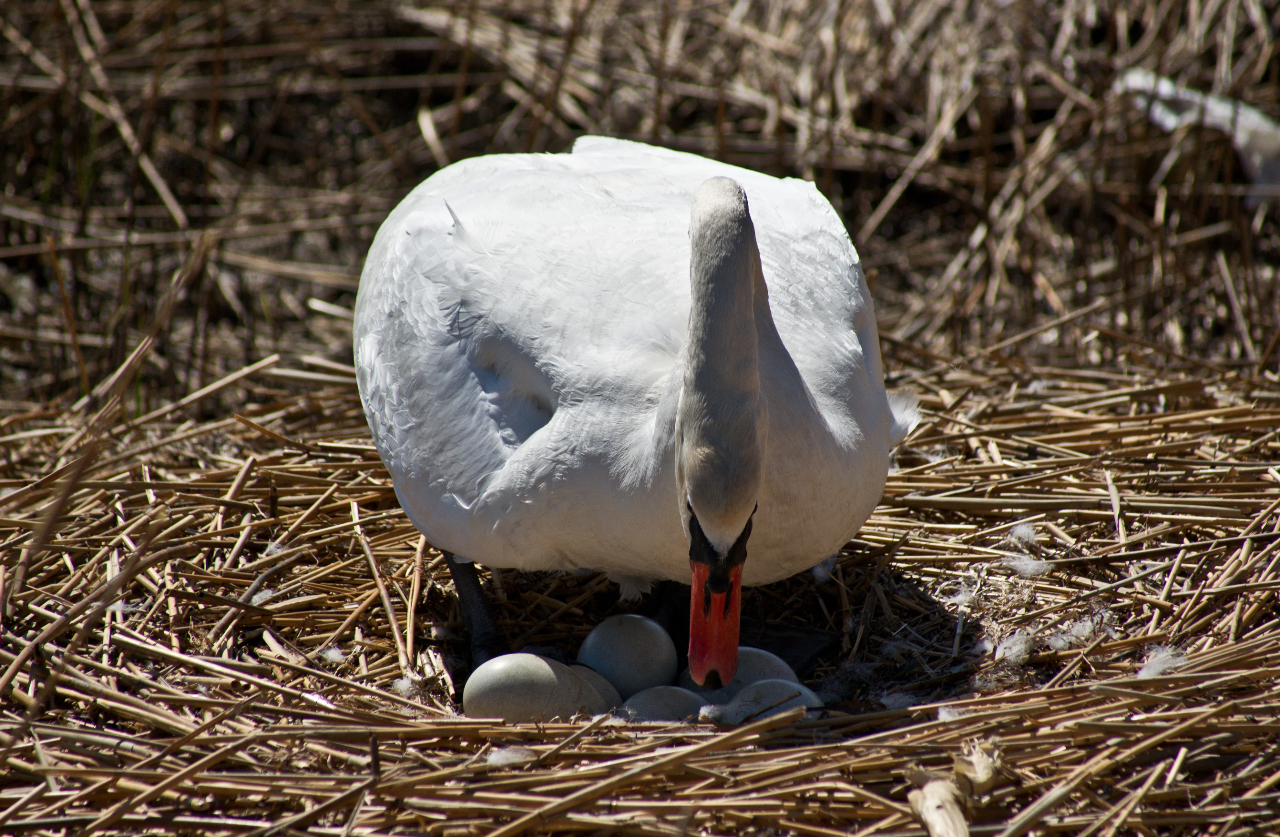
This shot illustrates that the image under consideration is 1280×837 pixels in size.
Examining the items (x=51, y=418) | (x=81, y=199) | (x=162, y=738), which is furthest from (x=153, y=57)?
(x=162, y=738)

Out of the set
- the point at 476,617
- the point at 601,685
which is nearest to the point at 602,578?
the point at 476,617

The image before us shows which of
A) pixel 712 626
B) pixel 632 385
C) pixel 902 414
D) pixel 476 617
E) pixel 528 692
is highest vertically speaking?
pixel 632 385

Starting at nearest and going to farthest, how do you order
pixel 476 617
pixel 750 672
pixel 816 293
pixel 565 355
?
pixel 565 355 < pixel 750 672 < pixel 816 293 < pixel 476 617

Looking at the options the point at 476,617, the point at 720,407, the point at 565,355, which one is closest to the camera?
the point at 720,407

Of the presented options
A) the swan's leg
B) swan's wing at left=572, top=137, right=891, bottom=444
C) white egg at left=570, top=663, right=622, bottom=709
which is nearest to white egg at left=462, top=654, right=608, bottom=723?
white egg at left=570, top=663, right=622, bottom=709

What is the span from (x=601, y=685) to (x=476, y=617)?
0.61 metres

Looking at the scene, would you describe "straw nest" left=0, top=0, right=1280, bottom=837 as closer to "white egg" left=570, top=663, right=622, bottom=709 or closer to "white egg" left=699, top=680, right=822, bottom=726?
"white egg" left=699, top=680, right=822, bottom=726

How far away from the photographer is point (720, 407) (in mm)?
2438

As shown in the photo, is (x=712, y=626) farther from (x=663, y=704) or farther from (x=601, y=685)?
(x=601, y=685)

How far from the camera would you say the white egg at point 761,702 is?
9.10 feet

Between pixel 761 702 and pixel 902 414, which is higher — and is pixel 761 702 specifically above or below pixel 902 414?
below

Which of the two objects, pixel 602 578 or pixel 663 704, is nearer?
pixel 663 704

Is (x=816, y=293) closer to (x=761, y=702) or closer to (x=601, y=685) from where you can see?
(x=761, y=702)

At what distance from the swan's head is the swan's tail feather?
0.95 m
